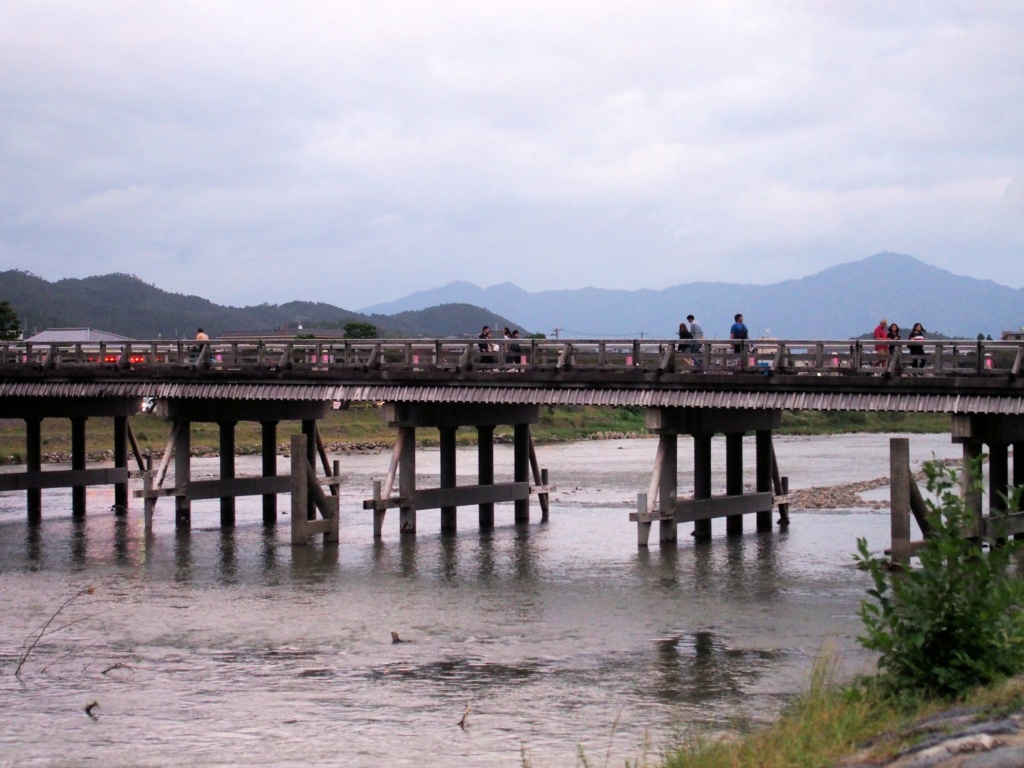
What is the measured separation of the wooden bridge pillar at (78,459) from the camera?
42.9m

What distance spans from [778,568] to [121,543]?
16.4 metres

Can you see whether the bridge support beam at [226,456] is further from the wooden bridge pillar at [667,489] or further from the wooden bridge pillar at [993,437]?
the wooden bridge pillar at [993,437]

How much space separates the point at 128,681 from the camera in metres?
19.4

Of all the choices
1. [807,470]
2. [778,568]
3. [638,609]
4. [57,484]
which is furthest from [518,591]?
[807,470]

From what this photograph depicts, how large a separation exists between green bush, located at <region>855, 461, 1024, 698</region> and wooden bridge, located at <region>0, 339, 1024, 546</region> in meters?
11.8

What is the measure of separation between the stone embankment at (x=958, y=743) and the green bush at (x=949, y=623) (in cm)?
133

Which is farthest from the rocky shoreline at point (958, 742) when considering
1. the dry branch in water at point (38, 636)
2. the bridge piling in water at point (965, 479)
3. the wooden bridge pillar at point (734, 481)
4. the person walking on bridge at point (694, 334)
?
the wooden bridge pillar at point (734, 481)

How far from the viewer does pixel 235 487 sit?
3866cm

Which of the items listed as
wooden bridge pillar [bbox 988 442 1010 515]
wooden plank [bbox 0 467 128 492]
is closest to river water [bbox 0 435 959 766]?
wooden plank [bbox 0 467 128 492]

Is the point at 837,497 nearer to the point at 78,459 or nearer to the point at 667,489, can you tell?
the point at 667,489

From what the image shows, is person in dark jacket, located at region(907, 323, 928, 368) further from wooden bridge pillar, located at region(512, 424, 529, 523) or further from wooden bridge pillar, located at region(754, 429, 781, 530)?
wooden bridge pillar, located at region(512, 424, 529, 523)

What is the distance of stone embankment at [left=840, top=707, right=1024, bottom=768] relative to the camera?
422 inches

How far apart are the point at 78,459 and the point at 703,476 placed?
68.3 feet

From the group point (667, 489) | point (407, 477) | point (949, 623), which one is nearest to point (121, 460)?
point (407, 477)
